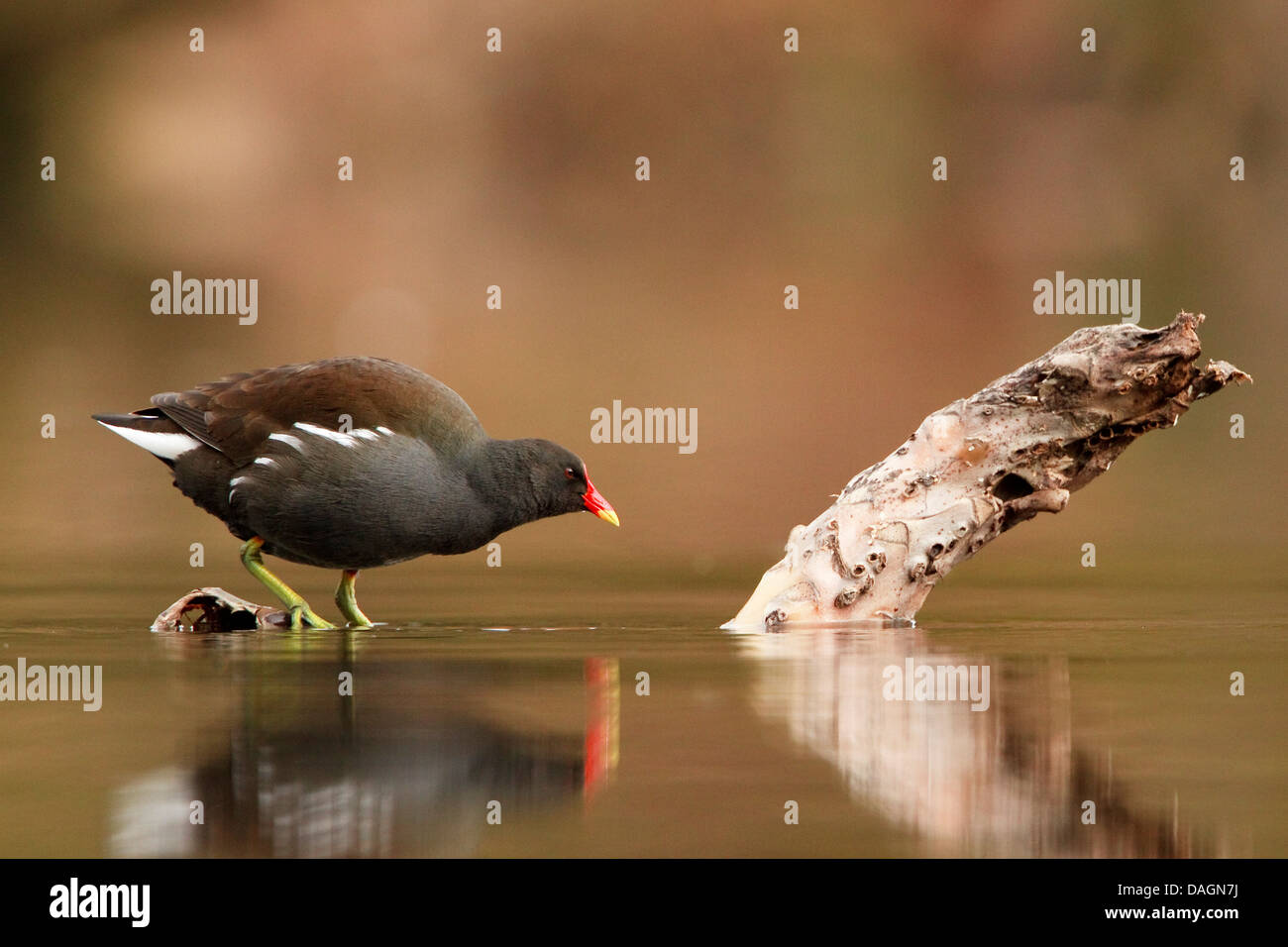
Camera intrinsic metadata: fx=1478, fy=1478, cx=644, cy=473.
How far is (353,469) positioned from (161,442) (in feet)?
5.96

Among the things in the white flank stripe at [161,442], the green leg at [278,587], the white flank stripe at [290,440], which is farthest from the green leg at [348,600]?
the white flank stripe at [161,442]

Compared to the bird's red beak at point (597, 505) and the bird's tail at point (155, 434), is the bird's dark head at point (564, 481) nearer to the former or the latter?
the bird's red beak at point (597, 505)

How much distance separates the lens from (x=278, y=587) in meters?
10.6

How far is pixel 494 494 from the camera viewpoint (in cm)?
1005

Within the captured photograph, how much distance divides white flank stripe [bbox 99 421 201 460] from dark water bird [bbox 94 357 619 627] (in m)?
0.01

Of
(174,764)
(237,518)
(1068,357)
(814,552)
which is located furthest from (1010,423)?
(174,764)

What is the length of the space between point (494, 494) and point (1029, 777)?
16.2 feet

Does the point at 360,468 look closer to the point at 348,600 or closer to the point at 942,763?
the point at 348,600

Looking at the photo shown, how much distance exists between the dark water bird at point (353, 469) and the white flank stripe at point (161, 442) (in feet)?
0.04

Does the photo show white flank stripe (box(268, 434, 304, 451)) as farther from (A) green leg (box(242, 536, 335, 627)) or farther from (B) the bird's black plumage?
(A) green leg (box(242, 536, 335, 627))

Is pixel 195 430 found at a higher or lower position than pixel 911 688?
higher

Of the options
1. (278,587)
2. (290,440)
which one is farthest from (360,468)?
(278,587)

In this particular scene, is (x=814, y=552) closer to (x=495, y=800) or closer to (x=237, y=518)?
(x=237, y=518)

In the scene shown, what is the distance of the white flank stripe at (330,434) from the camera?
32.6 ft
